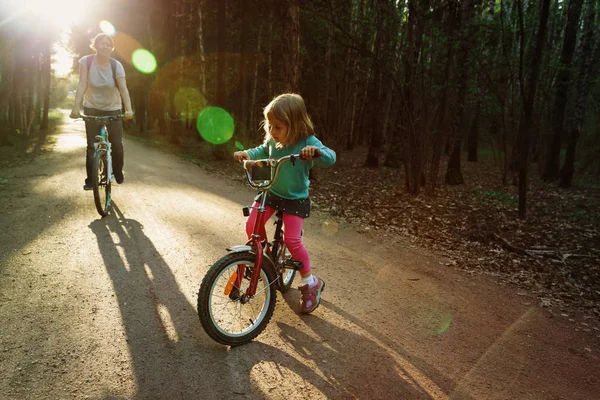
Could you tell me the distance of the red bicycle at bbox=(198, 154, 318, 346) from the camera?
2.85 metres

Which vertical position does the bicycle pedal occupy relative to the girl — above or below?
below

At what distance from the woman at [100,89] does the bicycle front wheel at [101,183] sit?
20cm

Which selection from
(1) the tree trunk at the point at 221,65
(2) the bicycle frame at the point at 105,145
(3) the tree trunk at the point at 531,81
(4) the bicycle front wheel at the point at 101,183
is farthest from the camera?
(1) the tree trunk at the point at 221,65

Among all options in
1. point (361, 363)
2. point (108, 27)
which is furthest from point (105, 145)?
point (108, 27)

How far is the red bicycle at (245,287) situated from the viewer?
2848 millimetres

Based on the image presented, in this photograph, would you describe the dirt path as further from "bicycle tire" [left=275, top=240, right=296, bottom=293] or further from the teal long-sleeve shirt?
the teal long-sleeve shirt

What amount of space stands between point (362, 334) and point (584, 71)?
47.2 ft

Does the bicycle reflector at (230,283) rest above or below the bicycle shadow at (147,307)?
above

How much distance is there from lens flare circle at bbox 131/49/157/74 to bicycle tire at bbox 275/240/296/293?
23.3 metres

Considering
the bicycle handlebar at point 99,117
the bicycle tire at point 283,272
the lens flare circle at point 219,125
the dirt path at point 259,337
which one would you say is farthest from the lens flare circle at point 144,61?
the bicycle tire at point 283,272

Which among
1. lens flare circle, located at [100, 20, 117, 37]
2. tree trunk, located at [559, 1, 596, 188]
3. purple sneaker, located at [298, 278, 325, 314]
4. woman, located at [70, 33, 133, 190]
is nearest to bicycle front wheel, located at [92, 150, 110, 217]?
woman, located at [70, 33, 133, 190]

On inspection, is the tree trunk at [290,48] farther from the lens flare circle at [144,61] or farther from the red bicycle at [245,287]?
the lens flare circle at [144,61]

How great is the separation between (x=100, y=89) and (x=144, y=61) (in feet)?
69.7

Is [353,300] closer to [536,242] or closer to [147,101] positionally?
[536,242]
